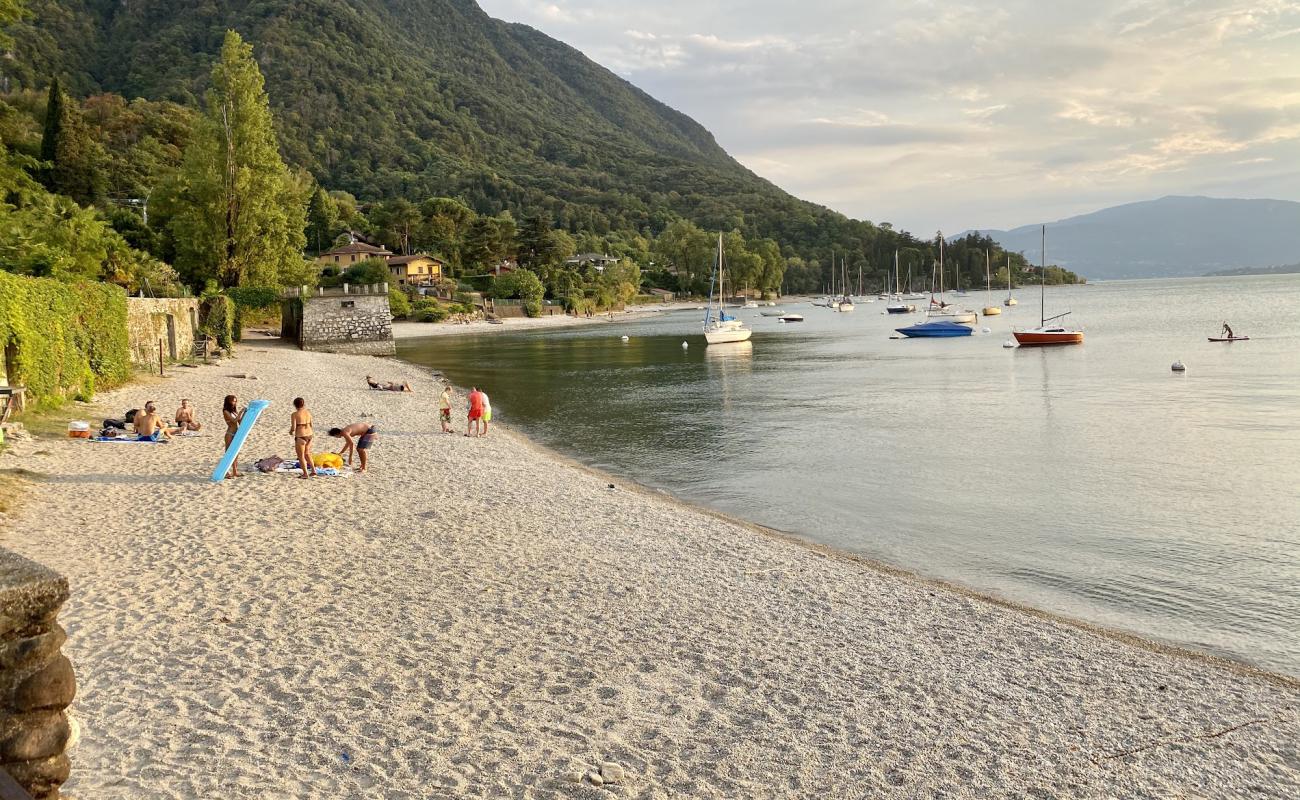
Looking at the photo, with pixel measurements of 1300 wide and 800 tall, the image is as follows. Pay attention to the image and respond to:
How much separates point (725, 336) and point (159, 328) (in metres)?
43.7

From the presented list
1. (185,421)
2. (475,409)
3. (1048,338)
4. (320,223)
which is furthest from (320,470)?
(320,223)

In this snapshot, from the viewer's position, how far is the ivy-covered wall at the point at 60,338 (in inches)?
683

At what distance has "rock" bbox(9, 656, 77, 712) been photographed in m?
3.26

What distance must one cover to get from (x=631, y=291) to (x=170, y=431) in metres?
131

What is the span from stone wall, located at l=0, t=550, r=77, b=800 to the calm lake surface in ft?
34.8

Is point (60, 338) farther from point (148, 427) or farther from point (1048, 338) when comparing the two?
point (1048, 338)

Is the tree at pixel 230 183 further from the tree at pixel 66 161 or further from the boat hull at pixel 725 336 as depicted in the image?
the boat hull at pixel 725 336

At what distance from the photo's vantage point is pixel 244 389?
28.3 meters

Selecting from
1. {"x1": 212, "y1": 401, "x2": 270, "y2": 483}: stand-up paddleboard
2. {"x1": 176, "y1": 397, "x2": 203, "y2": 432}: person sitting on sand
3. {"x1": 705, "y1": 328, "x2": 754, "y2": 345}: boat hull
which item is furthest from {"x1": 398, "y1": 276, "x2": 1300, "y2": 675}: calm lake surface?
{"x1": 705, "y1": 328, "x2": 754, "y2": 345}: boat hull

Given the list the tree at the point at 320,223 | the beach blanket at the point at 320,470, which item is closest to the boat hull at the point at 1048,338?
the beach blanket at the point at 320,470

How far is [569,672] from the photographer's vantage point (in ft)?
24.6

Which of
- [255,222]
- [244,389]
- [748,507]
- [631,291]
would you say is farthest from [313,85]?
[748,507]

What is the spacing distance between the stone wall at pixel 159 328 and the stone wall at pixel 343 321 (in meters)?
12.3

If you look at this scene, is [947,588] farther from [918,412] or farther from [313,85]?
[313,85]
